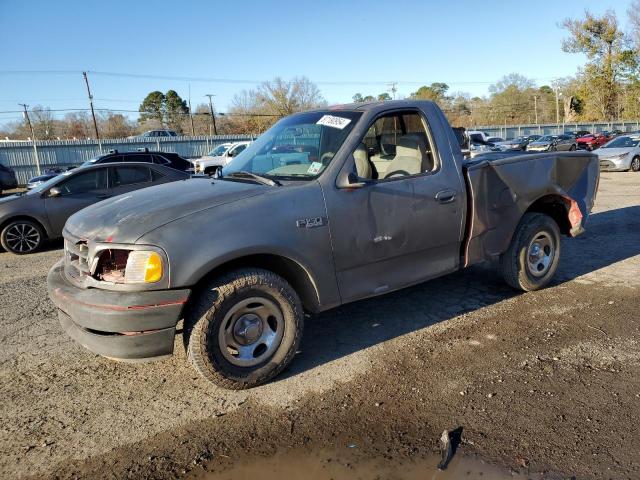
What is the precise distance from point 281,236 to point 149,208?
2.99ft

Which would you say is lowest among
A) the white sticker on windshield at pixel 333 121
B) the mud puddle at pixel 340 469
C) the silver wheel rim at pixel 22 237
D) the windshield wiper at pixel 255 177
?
the mud puddle at pixel 340 469

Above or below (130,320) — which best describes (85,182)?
above

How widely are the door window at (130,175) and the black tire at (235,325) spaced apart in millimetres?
7062

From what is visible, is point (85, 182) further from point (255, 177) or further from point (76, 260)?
point (255, 177)

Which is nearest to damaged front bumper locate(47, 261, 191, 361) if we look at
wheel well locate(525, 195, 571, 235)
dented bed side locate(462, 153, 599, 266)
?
dented bed side locate(462, 153, 599, 266)

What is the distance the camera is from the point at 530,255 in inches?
205

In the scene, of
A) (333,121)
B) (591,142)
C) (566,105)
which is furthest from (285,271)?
(566,105)

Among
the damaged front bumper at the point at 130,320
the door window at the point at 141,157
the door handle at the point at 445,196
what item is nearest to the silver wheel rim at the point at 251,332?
the damaged front bumper at the point at 130,320

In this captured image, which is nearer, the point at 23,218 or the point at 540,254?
the point at 540,254

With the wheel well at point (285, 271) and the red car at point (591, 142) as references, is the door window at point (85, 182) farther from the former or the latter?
the red car at point (591, 142)

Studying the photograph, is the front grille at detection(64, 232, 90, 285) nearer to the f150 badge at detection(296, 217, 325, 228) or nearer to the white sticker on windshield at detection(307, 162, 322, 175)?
the f150 badge at detection(296, 217, 325, 228)

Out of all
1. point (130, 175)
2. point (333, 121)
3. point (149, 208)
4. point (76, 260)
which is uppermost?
point (333, 121)

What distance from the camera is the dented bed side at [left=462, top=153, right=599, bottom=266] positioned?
4477mm

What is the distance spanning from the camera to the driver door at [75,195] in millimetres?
8828
